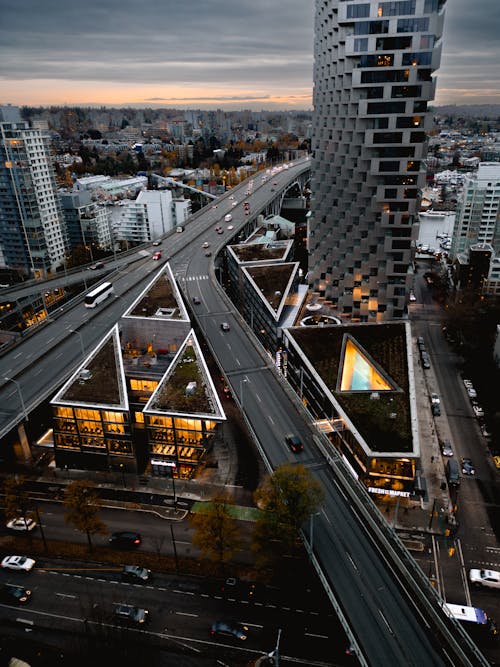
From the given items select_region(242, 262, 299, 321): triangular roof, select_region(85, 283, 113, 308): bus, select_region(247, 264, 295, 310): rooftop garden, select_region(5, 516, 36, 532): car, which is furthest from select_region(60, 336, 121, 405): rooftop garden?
select_region(247, 264, 295, 310): rooftop garden

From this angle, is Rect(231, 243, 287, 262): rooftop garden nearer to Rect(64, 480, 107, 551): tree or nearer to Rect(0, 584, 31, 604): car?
Rect(64, 480, 107, 551): tree

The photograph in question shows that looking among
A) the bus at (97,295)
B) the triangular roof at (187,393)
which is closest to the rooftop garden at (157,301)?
the bus at (97,295)

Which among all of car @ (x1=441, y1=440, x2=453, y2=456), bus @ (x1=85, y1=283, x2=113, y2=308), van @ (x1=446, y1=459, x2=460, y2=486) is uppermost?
bus @ (x1=85, y1=283, x2=113, y2=308)

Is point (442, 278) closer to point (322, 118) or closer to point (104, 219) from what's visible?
point (322, 118)

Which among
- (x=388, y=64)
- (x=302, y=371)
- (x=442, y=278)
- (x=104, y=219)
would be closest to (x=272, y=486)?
(x=302, y=371)

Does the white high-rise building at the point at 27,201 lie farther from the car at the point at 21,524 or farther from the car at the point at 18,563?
the car at the point at 18,563

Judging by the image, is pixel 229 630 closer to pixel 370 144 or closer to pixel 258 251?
pixel 370 144
